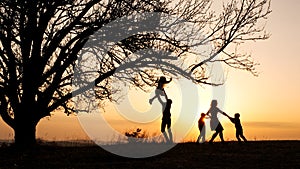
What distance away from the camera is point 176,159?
1559cm

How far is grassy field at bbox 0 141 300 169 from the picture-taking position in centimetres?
1427

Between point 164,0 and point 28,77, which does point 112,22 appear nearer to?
point 164,0

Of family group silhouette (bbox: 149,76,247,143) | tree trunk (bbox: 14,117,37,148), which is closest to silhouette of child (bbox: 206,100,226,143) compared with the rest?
family group silhouette (bbox: 149,76,247,143)

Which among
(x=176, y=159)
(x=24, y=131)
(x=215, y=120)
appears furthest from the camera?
(x=24, y=131)

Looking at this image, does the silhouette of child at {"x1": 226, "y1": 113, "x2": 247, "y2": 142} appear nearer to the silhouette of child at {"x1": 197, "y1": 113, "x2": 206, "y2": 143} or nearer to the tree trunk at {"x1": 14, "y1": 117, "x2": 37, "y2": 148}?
the silhouette of child at {"x1": 197, "y1": 113, "x2": 206, "y2": 143}

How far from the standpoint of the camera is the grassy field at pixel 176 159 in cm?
1427

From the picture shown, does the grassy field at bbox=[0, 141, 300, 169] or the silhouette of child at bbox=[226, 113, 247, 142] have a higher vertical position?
the silhouette of child at bbox=[226, 113, 247, 142]

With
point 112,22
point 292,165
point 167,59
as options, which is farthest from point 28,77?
point 292,165

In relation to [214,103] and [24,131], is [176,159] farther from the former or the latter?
[24,131]

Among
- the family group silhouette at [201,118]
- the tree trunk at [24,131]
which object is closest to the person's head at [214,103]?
the family group silhouette at [201,118]

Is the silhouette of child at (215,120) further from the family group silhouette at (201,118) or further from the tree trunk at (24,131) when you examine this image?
the tree trunk at (24,131)

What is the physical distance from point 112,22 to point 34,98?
15.4ft

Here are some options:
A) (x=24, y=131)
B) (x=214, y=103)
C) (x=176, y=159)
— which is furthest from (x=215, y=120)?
(x=24, y=131)

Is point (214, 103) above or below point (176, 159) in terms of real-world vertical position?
above
